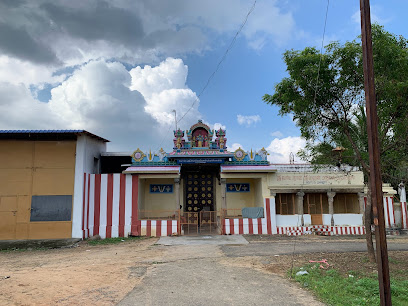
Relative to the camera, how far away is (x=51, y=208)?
14.0 metres

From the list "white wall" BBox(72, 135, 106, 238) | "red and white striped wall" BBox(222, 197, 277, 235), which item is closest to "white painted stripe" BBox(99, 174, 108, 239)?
"white wall" BBox(72, 135, 106, 238)

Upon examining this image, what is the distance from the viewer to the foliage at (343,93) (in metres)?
8.41

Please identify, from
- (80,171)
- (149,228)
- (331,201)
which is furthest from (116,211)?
(331,201)

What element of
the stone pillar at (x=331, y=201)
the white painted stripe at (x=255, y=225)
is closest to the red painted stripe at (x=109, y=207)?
the white painted stripe at (x=255, y=225)

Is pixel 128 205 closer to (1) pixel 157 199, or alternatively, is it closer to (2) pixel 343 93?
(1) pixel 157 199

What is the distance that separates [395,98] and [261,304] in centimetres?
700

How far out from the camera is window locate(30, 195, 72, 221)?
45.8 ft

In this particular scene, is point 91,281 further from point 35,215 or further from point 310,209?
point 310,209

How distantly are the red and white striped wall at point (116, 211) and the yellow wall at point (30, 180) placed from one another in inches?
51.5

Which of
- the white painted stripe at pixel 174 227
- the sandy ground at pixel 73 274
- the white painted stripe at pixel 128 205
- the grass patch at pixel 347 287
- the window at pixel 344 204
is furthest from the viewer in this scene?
the window at pixel 344 204

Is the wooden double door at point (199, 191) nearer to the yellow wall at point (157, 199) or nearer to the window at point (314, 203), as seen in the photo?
the yellow wall at point (157, 199)

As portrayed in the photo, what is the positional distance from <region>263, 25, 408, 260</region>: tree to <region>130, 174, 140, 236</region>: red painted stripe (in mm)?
8527

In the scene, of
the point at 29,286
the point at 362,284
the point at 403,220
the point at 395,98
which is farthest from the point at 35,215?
the point at 403,220

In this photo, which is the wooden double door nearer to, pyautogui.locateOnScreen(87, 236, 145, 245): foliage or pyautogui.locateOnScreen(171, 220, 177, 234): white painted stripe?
pyautogui.locateOnScreen(171, 220, 177, 234): white painted stripe
